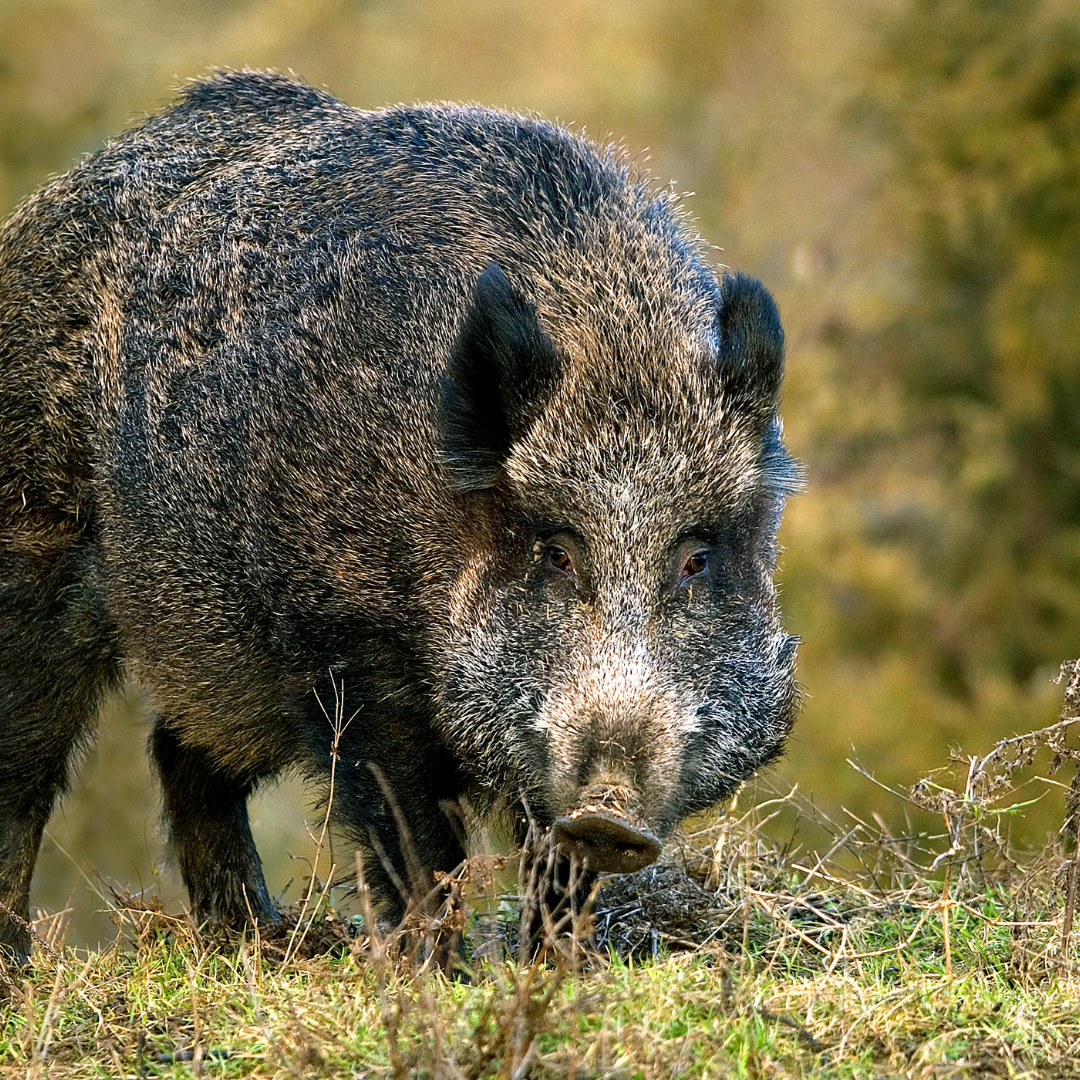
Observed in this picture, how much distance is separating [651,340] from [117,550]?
2.24m

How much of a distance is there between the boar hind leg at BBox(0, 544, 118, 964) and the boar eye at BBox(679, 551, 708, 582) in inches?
95.7

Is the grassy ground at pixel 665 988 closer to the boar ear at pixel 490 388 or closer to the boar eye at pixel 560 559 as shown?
the boar eye at pixel 560 559

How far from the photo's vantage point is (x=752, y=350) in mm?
5656

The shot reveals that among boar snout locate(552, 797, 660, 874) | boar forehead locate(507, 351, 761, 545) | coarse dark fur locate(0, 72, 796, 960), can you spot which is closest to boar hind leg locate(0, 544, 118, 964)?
coarse dark fur locate(0, 72, 796, 960)

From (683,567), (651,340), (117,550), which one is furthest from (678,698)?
(117,550)

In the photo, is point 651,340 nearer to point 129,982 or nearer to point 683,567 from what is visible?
point 683,567

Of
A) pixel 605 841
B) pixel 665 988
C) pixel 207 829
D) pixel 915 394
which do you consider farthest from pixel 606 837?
pixel 915 394

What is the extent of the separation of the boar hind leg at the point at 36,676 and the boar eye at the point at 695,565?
7.98 feet

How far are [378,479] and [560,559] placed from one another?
29.8 inches

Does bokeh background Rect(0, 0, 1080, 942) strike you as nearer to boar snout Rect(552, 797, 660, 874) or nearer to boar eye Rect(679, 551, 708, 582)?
boar eye Rect(679, 551, 708, 582)

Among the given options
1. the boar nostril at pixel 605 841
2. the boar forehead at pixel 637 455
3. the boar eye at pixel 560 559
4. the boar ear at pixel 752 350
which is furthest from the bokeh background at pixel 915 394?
the boar nostril at pixel 605 841

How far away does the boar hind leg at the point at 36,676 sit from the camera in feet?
20.9

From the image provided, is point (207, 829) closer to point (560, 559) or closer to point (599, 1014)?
point (560, 559)

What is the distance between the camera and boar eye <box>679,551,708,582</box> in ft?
18.0
